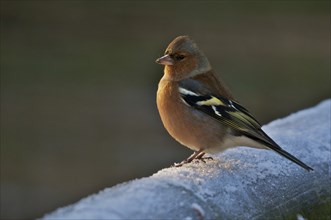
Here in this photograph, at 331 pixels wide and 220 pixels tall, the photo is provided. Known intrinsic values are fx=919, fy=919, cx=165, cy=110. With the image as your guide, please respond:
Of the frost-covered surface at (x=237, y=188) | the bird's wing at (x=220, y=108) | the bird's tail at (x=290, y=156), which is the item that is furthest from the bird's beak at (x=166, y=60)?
the bird's tail at (x=290, y=156)

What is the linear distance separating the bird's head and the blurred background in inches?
180

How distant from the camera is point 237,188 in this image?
3176 mm

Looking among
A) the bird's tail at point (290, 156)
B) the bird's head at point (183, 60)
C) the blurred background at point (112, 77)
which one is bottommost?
the blurred background at point (112, 77)

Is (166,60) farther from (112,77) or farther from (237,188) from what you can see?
(112,77)

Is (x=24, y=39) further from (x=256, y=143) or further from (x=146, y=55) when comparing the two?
(x=256, y=143)

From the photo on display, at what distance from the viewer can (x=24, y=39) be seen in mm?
13883

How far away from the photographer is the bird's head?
4645 mm

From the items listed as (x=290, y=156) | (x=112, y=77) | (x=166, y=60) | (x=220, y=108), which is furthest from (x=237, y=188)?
(x=112, y=77)

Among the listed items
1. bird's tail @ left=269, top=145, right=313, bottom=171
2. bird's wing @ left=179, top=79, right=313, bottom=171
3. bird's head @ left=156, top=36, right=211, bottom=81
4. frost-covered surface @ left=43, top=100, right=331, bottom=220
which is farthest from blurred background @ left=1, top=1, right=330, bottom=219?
bird's tail @ left=269, top=145, right=313, bottom=171

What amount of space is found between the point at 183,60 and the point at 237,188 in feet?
5.23

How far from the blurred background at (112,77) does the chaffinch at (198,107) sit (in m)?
4.58

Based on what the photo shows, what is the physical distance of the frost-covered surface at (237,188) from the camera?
2.69 meters

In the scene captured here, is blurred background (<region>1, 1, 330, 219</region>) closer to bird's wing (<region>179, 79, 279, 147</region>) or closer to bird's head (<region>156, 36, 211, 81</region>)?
bird's head (<region>156, 36, 211, 81</region>)

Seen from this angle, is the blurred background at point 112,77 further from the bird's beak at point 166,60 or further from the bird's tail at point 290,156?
the bird's tail at point 290,156
